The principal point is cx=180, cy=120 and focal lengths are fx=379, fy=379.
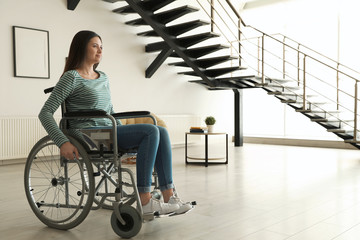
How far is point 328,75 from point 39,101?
4.82 meters

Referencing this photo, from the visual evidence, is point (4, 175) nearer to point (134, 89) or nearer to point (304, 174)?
point (134, 89)

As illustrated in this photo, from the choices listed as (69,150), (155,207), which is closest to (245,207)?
(155,207)

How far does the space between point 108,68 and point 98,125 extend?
377cm

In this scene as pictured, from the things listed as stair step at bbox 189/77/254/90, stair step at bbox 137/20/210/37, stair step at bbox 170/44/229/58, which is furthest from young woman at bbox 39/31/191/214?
stair step at bbox 189/77/254/90

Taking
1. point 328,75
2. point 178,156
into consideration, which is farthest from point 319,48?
point 178,156

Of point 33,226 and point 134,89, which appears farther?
point 134,89

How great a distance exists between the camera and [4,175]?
3916mm

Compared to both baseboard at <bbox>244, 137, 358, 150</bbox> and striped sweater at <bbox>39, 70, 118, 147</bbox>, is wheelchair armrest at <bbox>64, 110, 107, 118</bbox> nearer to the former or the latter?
striped sweater at <bbox>39, 70, 118, 147</bbox>

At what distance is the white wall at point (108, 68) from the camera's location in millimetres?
4672

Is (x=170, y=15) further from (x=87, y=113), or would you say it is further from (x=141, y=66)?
(x=87, y=113)

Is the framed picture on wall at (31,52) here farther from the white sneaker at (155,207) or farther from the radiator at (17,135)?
the white sneaker at (155,207)

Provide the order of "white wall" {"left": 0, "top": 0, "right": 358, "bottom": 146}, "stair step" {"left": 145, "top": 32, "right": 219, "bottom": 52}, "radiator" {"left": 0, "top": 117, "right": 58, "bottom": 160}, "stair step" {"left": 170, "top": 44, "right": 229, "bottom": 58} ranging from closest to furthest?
"radiator" {"left": 0, "top": 117, "right": 58, "bottom": 160} → "white wall" {"left": 0, "top": 0, "right": 358, "bottom": 146} → "stair step" {"left": 145, "top": 32, "right": 219, "bottom": 52} → "stair step" {"left": 170, "top": 44, "right": 229, "bottom": 58}

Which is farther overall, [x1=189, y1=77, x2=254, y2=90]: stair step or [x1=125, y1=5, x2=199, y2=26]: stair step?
[x1=189, y1=77, x2=254, y2=90]: stair step

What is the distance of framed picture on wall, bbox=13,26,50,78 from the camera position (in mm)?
4703
